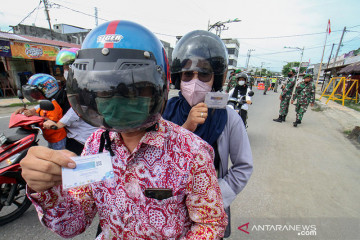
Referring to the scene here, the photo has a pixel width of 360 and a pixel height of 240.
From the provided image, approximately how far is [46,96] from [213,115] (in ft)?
6.51

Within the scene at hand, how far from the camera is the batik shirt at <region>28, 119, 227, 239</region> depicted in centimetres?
74

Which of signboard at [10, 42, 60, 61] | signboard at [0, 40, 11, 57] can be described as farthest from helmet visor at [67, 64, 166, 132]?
signboard at [10, 42, 60, 61]

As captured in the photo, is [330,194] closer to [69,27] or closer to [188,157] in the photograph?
[188,157]

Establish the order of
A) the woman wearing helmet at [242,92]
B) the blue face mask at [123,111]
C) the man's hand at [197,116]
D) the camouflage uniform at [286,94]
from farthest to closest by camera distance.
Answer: the camouflage uniform at [286,94], the woman wearing helmet at [242,92], the man's hand at [197,116], the blue face mask at [123,111]

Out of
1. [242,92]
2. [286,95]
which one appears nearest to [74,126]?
[242,92]

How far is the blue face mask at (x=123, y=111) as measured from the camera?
66 centimetres

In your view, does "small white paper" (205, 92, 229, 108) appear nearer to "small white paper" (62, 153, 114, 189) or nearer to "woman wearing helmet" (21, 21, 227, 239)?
"woman wearing helmet" (21, 21, 227, 239)

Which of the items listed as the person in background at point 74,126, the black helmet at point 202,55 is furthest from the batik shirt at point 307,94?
the person in background at point 74,126

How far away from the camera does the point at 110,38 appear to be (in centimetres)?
70

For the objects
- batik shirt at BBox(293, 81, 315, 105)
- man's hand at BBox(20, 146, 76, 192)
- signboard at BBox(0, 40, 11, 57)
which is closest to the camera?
man's hand at BBox(20, 146, 76, 192)

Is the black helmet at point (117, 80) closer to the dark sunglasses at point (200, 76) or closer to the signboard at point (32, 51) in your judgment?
the dark sunglasses at point (200, 76)

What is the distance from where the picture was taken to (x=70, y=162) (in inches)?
22.1

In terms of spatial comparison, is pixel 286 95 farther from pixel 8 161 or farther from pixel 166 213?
pixel 8 161

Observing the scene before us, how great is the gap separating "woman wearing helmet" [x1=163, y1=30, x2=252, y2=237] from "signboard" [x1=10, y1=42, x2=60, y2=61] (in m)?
11.6
